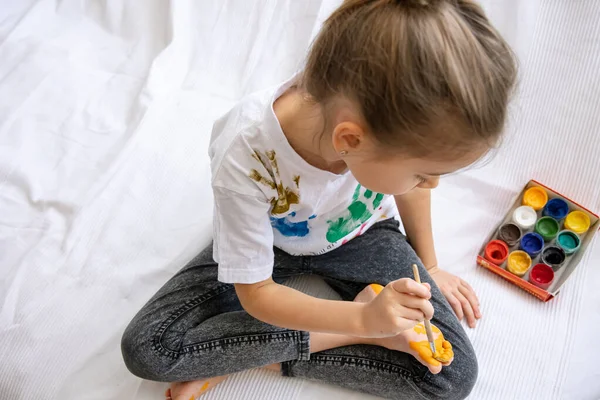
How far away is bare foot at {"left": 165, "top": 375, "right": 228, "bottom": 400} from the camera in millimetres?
792

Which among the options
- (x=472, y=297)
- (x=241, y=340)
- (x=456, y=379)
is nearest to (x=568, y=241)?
(x=472, y=297)

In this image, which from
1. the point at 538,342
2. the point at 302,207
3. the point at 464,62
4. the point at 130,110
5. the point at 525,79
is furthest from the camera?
the point at 130,110

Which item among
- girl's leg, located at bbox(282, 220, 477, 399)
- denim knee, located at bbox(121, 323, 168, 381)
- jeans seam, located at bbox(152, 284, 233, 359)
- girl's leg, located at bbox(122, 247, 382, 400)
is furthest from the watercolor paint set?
denim knee, located at bbox(121, 323, 168, 381)

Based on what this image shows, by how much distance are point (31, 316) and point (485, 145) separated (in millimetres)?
717

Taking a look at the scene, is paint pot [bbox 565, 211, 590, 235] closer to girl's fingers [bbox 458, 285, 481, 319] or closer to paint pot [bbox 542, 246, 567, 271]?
paint pot [bbox 542, 246, 567, 271]

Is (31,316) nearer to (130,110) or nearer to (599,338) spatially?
(130,110)

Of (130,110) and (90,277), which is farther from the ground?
(130,110)

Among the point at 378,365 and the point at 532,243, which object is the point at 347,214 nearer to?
the point at 378,365

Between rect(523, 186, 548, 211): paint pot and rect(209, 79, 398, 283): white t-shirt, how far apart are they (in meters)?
0.39

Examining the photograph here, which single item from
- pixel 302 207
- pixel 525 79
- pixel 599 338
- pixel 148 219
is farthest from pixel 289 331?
pixel 525 79

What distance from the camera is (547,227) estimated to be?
3.10 feet

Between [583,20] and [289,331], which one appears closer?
[289,331]

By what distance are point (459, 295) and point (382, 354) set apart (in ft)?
0.55

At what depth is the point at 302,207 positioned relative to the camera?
0.71m
